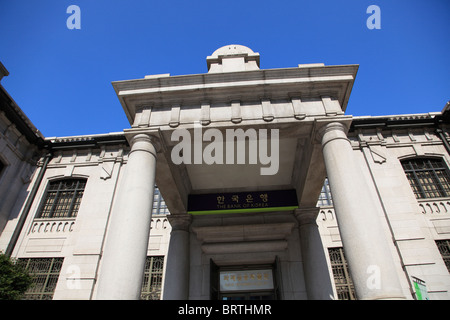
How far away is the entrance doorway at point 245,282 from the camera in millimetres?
10602

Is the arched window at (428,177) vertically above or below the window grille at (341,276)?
above

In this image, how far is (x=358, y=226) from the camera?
5.79m

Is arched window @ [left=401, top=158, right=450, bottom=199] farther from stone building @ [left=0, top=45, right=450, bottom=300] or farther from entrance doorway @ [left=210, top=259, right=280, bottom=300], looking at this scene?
entrance doorway @ [left=210, top=259, right=280, bottom=300]

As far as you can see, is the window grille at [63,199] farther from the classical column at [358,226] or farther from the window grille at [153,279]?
the classical column at [358,226]

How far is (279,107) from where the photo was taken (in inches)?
315

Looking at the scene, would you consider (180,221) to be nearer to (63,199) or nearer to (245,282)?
(245,282)

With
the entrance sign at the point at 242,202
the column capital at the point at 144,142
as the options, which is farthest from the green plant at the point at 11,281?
the column capital at the point at 144,142

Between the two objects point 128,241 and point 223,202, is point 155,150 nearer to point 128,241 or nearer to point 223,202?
point 128,241

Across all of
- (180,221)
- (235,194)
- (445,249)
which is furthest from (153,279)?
(445,249)

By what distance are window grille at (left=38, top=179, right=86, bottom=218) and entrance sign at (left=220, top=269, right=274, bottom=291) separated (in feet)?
27.3

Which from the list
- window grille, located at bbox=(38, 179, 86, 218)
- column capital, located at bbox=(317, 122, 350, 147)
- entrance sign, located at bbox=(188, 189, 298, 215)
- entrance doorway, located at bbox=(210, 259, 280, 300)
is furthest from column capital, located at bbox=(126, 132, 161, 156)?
window grille, located at bbox=(38, 179, 86, 218)

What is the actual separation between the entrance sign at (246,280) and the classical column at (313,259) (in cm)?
159

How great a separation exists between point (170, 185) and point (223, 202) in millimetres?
2421

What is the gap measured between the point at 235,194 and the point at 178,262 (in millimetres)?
3342
